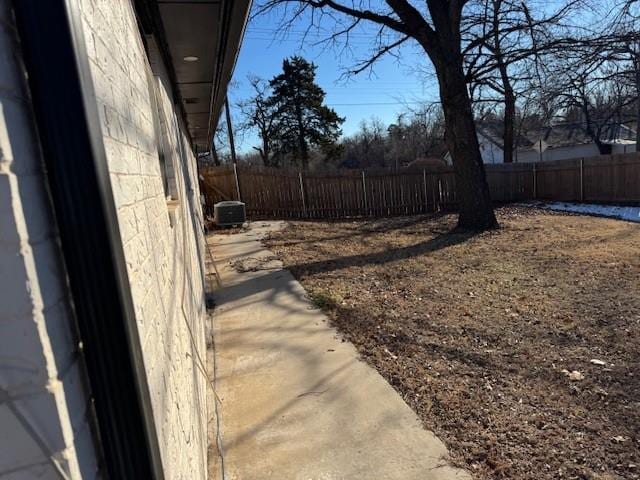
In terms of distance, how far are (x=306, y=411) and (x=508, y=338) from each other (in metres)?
2.24

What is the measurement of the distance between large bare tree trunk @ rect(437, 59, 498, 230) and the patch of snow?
428 cm

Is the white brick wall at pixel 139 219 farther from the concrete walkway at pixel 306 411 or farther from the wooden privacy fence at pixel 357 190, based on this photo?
the wooden privacy fence at pixel 357 190

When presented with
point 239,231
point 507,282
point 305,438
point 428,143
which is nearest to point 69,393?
point 305,438

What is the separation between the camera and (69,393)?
0.78 metres

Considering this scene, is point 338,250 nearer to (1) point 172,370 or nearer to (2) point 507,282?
(2) point 507,282

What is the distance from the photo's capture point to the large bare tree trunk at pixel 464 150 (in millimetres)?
10492

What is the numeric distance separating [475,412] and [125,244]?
2.73 meters

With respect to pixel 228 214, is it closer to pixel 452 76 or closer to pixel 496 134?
pixel 452 76

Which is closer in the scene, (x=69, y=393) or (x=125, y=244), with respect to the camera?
(x=69, y=393)

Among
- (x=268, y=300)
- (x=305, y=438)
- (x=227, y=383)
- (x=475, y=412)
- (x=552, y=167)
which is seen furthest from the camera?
(x=552, y=167)


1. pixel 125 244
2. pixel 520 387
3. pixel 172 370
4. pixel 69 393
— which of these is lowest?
pixel 520 387

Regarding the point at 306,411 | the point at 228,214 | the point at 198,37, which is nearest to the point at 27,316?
the point at 306,411

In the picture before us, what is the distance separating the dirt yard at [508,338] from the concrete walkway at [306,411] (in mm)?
197

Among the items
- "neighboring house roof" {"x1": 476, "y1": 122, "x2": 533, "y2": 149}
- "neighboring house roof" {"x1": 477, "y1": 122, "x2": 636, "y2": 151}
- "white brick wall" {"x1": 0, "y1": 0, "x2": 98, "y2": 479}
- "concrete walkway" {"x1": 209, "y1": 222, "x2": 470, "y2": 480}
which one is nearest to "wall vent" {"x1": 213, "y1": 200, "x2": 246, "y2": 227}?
"concrete walkway" {"x1": 209, "y1": 222, "x2": 470, "y2": 480}
